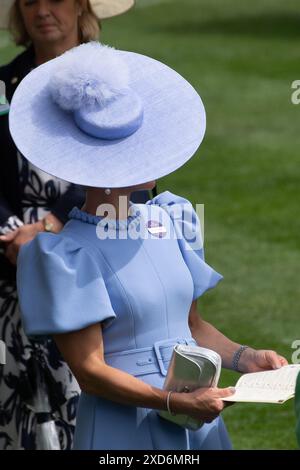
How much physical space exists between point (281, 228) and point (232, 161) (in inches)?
108

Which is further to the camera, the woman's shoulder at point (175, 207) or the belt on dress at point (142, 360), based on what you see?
the woman's shoulder at point (175, 207)

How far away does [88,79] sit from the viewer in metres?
3.62

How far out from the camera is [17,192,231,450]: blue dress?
140 inches

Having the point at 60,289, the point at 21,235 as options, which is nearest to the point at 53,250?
the point at 60,289

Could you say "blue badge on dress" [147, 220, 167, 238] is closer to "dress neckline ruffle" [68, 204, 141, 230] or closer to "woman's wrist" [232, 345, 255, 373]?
"dress neckline ruffle" [68, 204, 141, 230]

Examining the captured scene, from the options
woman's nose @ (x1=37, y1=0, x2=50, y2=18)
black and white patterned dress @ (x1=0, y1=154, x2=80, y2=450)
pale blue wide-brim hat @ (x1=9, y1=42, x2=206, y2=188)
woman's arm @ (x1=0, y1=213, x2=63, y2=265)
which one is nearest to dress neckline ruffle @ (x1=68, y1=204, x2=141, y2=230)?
pale blue wide-brim hat @ (x1=9, y1=42, x2=206, y2=188)

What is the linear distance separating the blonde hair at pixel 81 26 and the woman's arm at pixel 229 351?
1.63m

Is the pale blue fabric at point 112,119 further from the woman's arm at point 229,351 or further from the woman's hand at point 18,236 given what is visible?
the woman's hand at point 18,236

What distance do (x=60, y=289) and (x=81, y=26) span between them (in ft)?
6.53

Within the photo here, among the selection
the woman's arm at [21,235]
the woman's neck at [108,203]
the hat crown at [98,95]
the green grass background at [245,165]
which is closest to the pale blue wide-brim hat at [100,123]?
the hat crown at [98,95]

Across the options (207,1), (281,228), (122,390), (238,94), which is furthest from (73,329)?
(207,1)

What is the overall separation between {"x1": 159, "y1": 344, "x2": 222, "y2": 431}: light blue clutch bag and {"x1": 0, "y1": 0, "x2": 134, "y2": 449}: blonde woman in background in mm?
1562

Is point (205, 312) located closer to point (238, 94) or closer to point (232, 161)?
point (232, 161)

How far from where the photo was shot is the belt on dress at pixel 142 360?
3.67 metres
